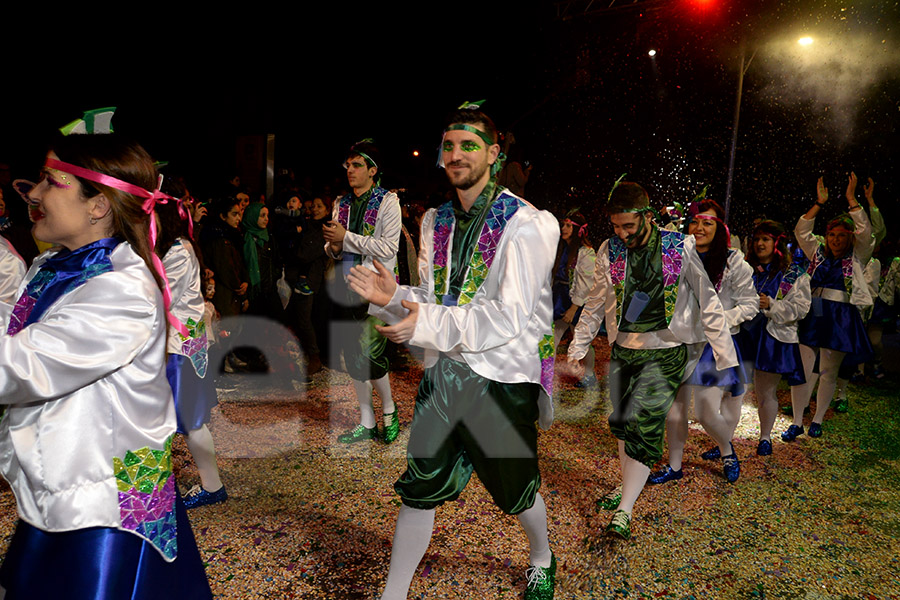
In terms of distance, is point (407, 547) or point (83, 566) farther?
point (407, 547)

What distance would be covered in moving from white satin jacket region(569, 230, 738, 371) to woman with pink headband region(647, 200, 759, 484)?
27 cm

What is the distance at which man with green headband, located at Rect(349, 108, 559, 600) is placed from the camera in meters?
2.30

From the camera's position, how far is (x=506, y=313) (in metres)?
2.18

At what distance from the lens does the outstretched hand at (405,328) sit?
2014 millimetres

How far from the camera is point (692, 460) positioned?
15.3ft

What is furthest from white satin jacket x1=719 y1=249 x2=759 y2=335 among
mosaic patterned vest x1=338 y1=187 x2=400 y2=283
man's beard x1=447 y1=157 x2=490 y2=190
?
mosaic patterned vest x1=338 y1=187 x2=400 y2=283

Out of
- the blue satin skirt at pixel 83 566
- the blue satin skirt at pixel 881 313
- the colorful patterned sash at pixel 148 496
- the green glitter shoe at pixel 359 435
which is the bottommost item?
the green glitter shoe at pixel 359 435

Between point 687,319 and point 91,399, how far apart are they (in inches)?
121

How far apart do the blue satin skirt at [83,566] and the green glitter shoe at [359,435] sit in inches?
117

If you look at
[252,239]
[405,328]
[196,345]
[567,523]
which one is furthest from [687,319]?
[252,239]

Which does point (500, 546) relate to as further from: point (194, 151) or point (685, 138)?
point (685, 138)

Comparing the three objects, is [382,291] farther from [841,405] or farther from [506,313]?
[841,405]

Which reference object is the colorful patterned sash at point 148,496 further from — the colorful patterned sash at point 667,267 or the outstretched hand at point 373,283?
the colorful patterned sash at point 667,267

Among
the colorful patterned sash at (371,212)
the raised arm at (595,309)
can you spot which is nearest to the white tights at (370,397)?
the colorful patterned sash at (371,212)
